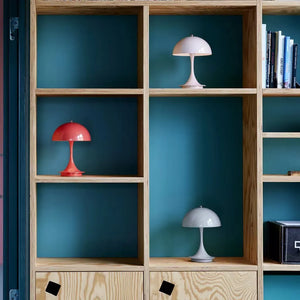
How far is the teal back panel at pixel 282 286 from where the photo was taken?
141 inches

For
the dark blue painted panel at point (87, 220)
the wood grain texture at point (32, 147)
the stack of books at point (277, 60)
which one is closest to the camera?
the wood grain texture at point (32, 147)

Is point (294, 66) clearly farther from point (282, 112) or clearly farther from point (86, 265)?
point (86, 265)

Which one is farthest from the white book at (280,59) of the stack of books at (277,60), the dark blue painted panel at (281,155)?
the dark blue painted panel at (281,155)

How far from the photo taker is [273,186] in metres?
3.57

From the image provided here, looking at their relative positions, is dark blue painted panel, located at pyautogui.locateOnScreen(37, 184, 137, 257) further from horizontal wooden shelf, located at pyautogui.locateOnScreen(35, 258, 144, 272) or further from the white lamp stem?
the white lamp stem

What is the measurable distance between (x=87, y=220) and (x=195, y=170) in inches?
28.7

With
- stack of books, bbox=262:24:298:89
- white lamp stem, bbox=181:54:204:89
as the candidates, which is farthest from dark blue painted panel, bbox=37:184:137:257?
stack of books, bbox=262:24:298:89

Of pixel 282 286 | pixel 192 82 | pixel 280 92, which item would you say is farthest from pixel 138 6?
pixel 282 286

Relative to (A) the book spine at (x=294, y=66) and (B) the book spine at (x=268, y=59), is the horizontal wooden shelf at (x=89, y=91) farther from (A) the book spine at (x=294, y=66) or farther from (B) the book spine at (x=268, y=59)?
(A) the book spine at (x=294, y=66)

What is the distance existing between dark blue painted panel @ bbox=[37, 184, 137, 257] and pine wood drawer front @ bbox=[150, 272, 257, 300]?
1.27 feet

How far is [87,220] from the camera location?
3535mm

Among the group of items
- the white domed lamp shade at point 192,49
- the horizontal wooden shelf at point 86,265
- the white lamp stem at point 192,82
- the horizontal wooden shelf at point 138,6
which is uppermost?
the horizontal wooden shelf at point 138,6

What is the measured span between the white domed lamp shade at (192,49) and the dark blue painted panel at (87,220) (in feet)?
2.41

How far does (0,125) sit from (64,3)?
30.6 inches
